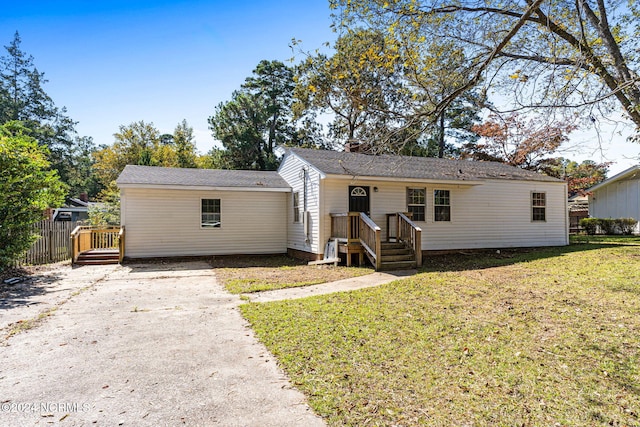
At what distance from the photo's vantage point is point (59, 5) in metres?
7.97

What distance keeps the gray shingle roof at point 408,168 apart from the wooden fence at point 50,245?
8.77 m

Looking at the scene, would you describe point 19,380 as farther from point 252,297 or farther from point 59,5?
point 59,5

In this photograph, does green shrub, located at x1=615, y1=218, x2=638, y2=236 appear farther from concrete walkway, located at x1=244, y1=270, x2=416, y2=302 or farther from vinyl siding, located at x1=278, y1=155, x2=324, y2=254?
vinyl siding, located at x1=278, y1=155, x2=324, y2=254

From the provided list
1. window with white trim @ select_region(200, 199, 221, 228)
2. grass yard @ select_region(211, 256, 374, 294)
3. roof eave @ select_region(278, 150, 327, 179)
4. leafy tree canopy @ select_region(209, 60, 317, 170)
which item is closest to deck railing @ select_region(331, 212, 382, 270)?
grass yard @ select_region(211, 256, 374, 294)

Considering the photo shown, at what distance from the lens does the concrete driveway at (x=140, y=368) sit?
2.80 metres

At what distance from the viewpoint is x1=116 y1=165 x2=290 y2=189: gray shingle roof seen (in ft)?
41.7

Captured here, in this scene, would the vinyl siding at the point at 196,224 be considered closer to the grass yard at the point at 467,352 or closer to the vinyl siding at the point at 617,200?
the grass yard at the point at 467,352

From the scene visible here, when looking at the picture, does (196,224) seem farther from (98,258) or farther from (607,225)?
(607,225)

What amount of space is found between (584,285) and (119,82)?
15847mm

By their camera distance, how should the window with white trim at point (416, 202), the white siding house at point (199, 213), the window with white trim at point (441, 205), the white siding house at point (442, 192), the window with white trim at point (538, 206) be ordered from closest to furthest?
the white siding house at point (442, 192) → the white siding house at point (199, 213) → the window with white trim at point (416, 202) → the window with white trim at point (441, 205) → the window with white trim at point (538, 206)

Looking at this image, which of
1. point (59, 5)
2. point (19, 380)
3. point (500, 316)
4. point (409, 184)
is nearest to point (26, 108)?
point (59, 5)

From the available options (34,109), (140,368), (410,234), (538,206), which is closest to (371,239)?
(410,234)

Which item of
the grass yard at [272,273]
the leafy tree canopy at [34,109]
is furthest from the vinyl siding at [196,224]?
the leafy tree canopy at [34,109]

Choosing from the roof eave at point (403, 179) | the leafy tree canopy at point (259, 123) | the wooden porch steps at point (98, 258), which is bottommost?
the wooden porch steps at point (98, 258)
